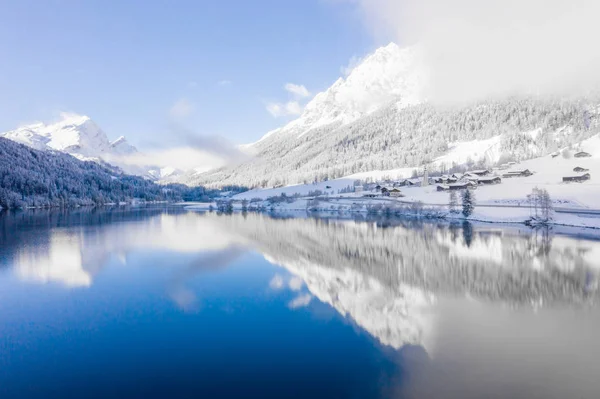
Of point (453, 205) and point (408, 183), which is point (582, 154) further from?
point (453, 205)

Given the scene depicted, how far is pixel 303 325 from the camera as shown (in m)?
17.3

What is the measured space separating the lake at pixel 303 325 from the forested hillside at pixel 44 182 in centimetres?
12481

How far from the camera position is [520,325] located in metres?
16.5

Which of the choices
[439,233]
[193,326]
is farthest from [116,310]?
[439,233]

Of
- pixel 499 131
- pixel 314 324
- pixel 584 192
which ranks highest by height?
pixel 499 131

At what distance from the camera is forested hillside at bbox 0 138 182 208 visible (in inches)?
5340

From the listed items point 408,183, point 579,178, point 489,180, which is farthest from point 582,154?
point 408,183

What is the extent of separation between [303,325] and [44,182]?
172 meters

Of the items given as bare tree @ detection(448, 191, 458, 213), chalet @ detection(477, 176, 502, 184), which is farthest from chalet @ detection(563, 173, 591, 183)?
bare tree @ detection(448, 191, 458, 213)

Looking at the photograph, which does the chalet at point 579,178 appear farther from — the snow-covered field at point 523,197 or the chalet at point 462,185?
the chalet at point 462,185

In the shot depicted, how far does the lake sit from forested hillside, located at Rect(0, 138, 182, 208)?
409 feet

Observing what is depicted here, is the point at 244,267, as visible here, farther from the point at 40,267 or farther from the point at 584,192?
the point at 584,192

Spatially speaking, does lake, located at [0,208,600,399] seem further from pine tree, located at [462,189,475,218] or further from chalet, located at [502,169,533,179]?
chalet, located at [502,169,533,179]

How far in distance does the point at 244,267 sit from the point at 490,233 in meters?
37.2
